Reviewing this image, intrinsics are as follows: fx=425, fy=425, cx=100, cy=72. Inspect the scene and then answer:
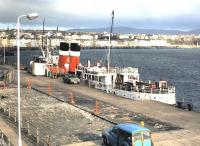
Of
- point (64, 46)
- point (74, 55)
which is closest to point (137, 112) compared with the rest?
point (74, 55)

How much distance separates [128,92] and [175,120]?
13.1m

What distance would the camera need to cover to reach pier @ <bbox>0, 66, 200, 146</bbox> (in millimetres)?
27656

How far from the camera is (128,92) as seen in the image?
1789 inches

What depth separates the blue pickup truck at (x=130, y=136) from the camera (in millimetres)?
22047

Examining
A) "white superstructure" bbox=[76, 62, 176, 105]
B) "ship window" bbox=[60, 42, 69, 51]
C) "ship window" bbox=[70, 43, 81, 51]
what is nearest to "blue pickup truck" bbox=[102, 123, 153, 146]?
"white superstructure" bbox=[76, 62, 176, 105]

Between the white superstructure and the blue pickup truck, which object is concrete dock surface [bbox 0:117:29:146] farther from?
the white superstructure

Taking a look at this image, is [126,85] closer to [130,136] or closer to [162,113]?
[162,113]

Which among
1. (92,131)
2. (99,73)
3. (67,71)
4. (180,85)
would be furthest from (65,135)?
(180,85)

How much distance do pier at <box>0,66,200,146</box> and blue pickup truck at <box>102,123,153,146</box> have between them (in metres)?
2.94

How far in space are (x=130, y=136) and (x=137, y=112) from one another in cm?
1417

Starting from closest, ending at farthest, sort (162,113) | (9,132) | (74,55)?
(9,132)
(162,113)
(74,55)

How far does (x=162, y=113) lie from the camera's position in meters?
35.7

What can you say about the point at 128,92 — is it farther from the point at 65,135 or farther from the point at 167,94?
the point at 65,135

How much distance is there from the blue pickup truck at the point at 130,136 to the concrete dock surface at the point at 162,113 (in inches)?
130
